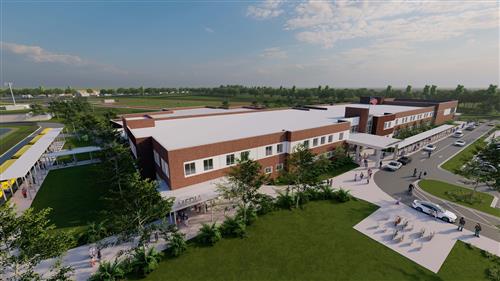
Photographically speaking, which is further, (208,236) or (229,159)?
(229,159)

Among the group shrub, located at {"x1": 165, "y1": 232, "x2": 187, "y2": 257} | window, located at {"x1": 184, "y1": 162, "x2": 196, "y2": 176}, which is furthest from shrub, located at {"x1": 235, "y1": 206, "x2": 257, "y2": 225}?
window, located at {"x1": 184, "y1": 162, "x2": 196, "y2": 176}

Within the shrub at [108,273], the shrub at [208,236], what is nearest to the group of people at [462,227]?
the shrub at [208,236]

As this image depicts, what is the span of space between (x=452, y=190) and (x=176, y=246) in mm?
36876

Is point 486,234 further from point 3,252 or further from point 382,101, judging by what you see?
point 382,101

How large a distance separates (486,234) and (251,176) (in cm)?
2425

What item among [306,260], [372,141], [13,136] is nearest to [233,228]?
[306,260]

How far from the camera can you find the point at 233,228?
872 inches

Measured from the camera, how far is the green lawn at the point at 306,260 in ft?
56.3

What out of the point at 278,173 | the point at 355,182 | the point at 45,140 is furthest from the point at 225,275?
the point at 45,140

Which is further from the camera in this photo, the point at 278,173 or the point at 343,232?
the point at 278,173

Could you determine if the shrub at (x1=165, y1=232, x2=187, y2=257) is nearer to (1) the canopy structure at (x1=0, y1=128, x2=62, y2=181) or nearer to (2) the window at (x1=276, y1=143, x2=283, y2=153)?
(2) the window at (x1=276, y1=143, x2=283, y2=153)

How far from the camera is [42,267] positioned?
18.0m

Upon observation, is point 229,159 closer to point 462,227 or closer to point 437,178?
point 462,227

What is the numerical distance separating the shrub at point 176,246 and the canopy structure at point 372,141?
34659 mm
